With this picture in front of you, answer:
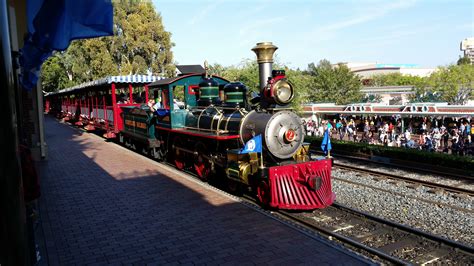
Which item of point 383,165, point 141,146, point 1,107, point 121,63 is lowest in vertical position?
point 383,165

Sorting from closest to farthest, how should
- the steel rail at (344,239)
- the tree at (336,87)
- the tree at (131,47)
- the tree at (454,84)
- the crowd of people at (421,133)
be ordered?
the steel rail at (344,239)
the crowd of people at (421,133)
the tree at (454,84)
the tree at (131,47)
the tree at (336,87)

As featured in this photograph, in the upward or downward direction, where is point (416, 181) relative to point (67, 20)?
downward

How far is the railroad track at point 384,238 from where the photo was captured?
6270mm

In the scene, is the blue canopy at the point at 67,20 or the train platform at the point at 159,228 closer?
the blue canopy at the point at 67,20

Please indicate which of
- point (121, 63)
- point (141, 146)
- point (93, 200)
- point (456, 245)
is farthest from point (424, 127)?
point (121, 63)

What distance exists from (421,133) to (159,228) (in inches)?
761

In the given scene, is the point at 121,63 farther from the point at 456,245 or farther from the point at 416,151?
the point at 456,245

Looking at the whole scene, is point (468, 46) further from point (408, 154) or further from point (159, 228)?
point (159, 228)

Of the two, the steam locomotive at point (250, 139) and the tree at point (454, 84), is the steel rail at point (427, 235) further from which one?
the tree at point (454, 84)

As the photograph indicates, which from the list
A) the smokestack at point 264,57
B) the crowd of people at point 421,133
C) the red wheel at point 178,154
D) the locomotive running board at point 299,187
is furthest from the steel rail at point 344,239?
the red wheel at point 178,154

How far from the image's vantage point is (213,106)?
11.0 m

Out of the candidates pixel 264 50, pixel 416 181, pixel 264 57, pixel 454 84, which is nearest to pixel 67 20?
pixel 264 50

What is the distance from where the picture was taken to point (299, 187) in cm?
843

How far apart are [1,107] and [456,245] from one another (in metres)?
7.24
